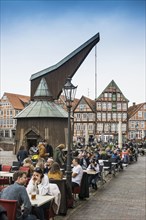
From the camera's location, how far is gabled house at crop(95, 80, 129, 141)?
2840 inches

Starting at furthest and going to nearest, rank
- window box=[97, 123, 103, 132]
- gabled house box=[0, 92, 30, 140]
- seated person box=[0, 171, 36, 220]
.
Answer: gabled house box=[0, 92, 30, 140], window box=[97, 123, 103, 132], seated person box=[0, 171, 36, 220]

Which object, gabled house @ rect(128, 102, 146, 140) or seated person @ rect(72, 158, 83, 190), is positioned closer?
seated person @ rect(72, 158, 83, 190)

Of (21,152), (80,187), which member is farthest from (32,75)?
(80,187)

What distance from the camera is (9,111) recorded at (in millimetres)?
80875

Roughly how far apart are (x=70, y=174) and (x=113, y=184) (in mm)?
5825

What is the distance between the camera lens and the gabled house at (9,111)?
3159 inches

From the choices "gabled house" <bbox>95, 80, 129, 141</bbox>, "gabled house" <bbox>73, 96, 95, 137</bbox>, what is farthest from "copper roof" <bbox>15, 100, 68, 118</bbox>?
"gabled house" <bbox>95, 80, 129, 141</bbox>

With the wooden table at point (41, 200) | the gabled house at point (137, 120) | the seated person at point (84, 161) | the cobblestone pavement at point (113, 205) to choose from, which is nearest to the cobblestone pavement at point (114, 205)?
the cobblestone pavement at point (113, 205)

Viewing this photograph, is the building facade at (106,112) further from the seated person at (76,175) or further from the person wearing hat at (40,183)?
the person wearing hat at (40,183)

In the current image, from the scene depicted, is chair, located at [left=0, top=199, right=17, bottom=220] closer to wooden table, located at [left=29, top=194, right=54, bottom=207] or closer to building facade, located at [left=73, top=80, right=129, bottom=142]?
wooden table, located at [left=29, top=194, right=54, bottom=207]

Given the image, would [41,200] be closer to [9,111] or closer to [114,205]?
[114,205]

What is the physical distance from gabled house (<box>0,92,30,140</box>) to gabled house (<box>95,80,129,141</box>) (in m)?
17.4

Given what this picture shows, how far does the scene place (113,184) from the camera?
15.6 meters

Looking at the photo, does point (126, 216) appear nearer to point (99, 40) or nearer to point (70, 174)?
point (70, 174)
